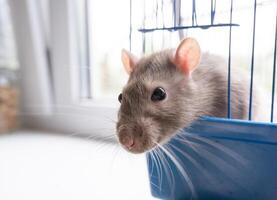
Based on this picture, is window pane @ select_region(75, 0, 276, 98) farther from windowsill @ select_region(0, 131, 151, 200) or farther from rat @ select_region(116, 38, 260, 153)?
windowsill @ select_region(0, 131, 151, 200)

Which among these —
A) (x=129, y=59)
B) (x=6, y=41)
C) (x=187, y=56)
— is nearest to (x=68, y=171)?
(x=129, y=59)

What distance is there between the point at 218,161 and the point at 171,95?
17 centimetres

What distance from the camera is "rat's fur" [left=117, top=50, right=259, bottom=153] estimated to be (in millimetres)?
653

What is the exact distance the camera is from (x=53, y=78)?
1480 mm

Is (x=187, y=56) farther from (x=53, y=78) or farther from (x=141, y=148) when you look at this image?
(x=53, y=78)

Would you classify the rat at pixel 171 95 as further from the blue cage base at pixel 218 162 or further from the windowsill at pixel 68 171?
the windowsill at pixel 68 171

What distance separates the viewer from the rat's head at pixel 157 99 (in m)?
0.64

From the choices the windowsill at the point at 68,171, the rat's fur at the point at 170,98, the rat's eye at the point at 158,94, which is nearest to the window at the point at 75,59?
the windowsill at the point at 68,171

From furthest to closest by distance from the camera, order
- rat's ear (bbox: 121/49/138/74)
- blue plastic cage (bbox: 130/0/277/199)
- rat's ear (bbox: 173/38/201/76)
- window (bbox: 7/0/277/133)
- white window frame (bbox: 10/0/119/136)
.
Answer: white window frame (bbox: 10/0/119/136), window (bbox: 7/0/277/133), rat's ear (bbox: 121/49/138/74), rat's ear (bbox: 173/38/201/76), blue plastic cage (bbox: 130/0/277/199)

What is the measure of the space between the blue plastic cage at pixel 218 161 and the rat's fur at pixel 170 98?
4 cm

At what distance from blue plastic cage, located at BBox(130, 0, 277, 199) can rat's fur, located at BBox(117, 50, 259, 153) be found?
0.13ft

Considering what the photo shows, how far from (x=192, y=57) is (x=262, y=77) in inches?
18.6

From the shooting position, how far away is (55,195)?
32.5 inches

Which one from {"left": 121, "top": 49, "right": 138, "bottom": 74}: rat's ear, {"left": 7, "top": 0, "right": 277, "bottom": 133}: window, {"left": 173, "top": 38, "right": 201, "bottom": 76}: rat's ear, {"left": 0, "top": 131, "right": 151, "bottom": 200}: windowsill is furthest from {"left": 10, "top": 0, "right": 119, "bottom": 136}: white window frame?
{"left": 173, "top": 38, "right": 201, "bottom": 76}: rat's ear
